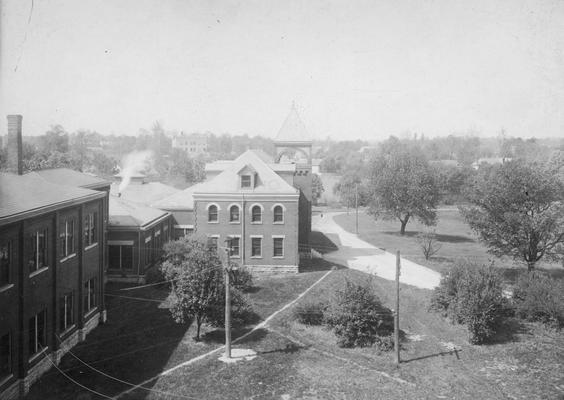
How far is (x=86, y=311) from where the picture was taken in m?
22.6

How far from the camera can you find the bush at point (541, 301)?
2592cm

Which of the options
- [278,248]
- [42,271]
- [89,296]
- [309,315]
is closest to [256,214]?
[278,248]

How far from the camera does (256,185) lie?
36938 millimetres

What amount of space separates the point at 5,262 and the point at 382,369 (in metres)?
15.0

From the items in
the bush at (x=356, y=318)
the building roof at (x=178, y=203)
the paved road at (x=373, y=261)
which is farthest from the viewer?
the building roof at (x=178, y=203)

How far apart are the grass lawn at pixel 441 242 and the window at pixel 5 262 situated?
74.3ft

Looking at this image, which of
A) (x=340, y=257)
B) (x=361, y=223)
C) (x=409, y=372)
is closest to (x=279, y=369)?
(x=409, y=372)

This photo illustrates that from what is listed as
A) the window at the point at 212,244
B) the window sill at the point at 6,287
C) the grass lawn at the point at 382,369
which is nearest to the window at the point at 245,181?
the window at the point at 212,244

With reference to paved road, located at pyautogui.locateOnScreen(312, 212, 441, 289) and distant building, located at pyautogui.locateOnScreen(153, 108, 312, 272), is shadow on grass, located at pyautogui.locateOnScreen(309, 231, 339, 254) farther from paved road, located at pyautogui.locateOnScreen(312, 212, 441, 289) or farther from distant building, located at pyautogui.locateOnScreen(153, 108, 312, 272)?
distant building, located at pyautogui.locateOnScreen(153, 108, 312, 272)

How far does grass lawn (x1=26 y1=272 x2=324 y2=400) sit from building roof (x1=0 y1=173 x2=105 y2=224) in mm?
6282

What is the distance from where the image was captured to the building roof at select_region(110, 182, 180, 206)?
149 feet

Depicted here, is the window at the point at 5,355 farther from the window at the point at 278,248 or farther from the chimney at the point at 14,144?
the window at the point at 278,248

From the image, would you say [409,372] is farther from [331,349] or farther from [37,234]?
[37,234]

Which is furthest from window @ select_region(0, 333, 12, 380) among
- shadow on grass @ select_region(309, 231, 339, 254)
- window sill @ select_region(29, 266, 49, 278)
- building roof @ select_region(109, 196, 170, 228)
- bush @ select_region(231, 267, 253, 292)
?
shadow on grass @ select_region(309, 231, 339, 254)
